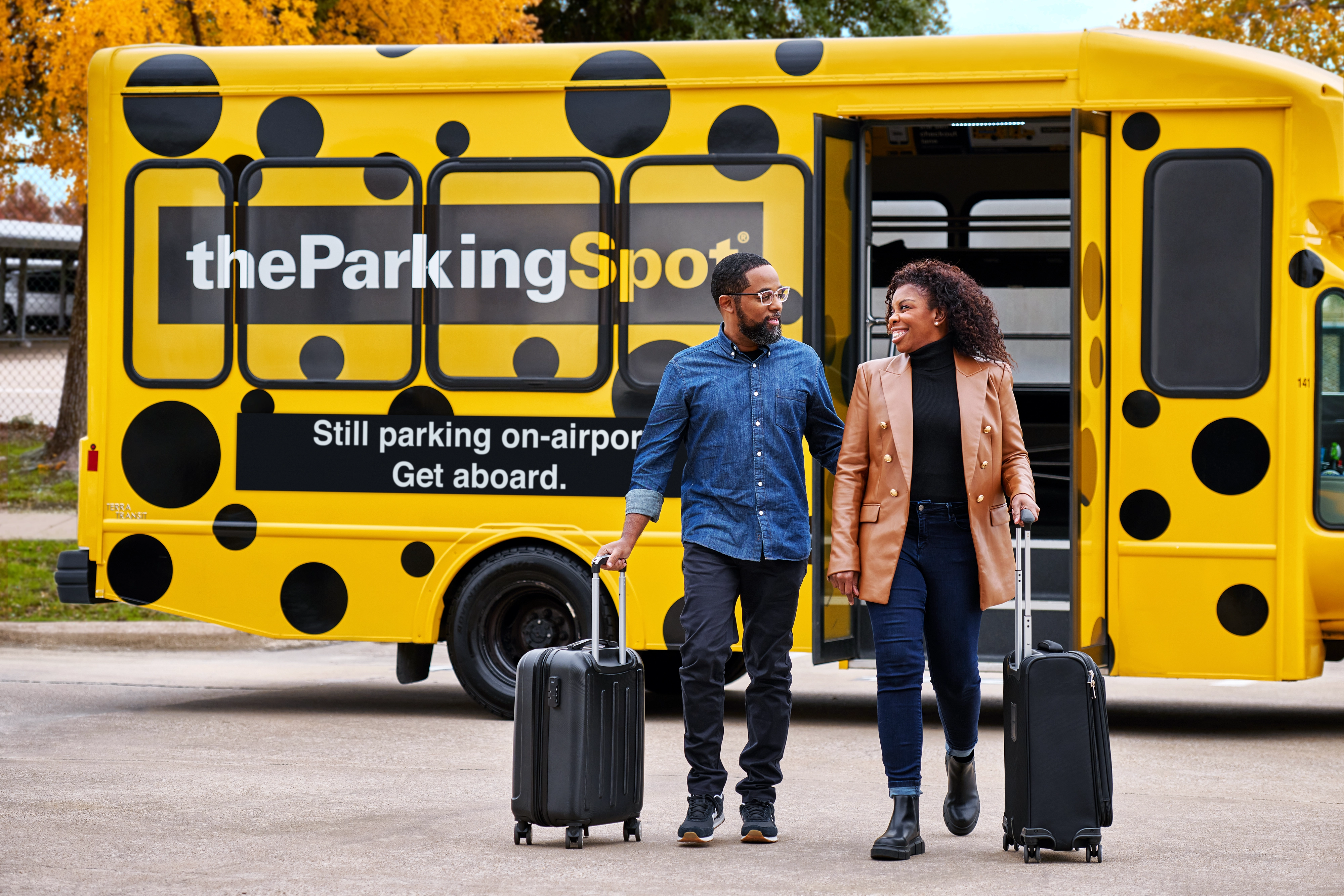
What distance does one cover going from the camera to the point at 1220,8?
17859mm

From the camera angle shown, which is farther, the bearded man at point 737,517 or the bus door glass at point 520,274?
the bus door glass at point 520,274

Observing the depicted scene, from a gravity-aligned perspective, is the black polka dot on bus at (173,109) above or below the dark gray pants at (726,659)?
above

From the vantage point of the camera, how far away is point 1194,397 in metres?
7.31

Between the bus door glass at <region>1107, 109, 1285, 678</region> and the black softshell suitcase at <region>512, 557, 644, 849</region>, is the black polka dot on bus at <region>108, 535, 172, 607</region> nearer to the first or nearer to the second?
the black softshell suitcase at <region>512, 557, 644, 849</region>

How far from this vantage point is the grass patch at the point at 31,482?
605 inches

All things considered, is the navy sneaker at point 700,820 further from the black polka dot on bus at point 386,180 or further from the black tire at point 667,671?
the black polka dot on bus at point 386,180

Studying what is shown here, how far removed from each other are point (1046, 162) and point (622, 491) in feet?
12.5

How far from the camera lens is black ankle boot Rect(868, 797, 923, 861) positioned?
4926mm

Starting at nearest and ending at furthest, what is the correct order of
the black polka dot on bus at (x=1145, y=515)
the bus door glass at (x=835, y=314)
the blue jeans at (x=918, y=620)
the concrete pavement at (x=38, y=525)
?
the blue jeans at (x=918, y=620), the bus door glass at (x=835, y=314), the black polka dot on bus at (x=1145, y=515), the concrete pavement at (x=38, y=525)

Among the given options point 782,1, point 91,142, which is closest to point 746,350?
point 91,142

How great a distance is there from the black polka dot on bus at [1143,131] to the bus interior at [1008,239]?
140 cm

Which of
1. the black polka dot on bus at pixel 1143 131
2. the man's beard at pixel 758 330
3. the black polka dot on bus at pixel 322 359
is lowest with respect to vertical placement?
the man's beard at pixel 758 330

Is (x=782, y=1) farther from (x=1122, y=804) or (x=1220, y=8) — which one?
(x=1122, y=804)

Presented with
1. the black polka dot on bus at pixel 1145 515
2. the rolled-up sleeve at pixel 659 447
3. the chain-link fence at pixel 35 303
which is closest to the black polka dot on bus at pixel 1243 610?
the black polka dot on bus at pixel 1145 515
